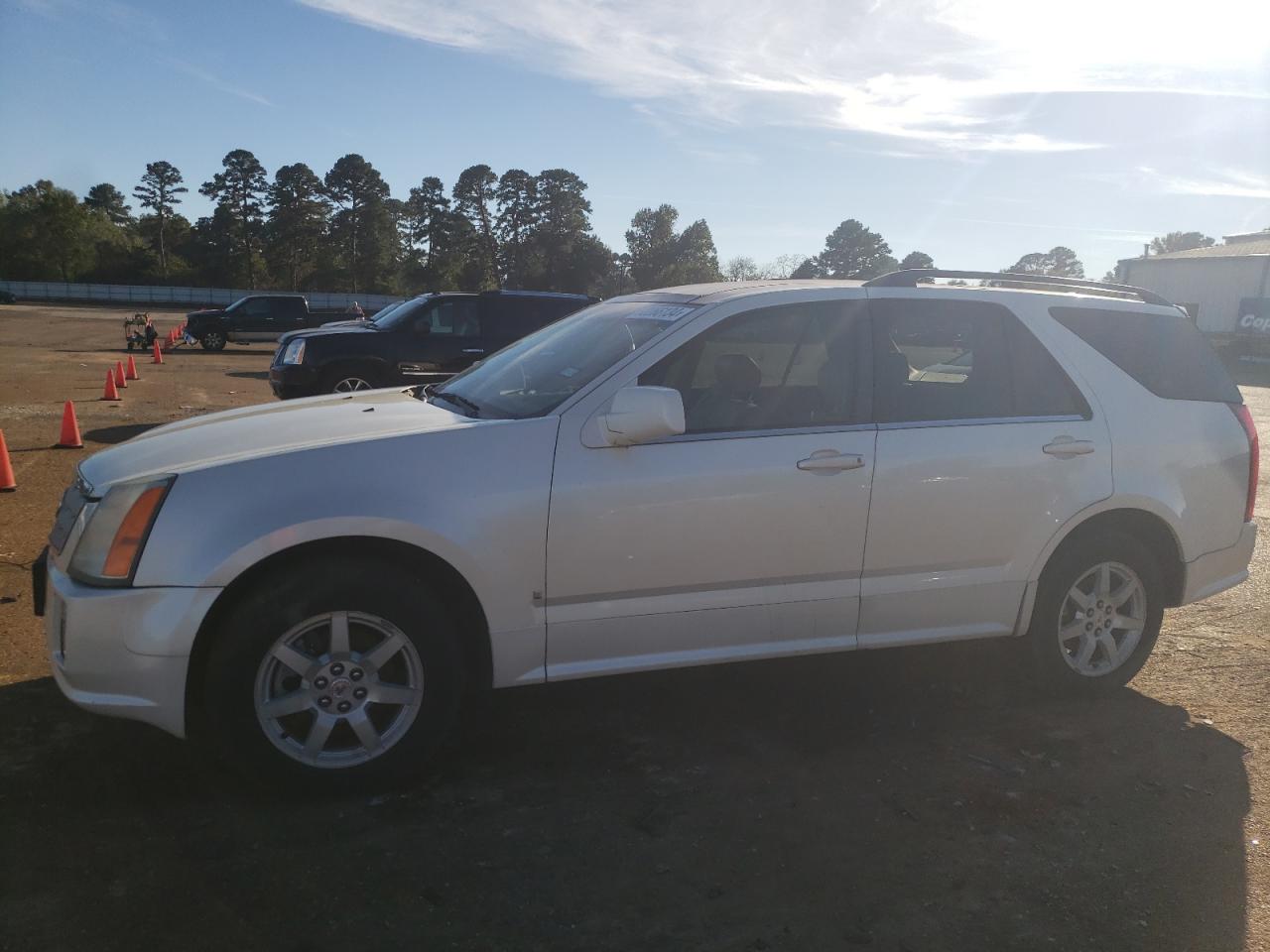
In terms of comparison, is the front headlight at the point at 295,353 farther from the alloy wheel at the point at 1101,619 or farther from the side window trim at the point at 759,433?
the alloy wheel at the point at 1101,619

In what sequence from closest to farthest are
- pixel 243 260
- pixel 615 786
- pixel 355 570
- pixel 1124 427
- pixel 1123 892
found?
pixel 1123 892 → pixel 355 570 → pixel 615 786 → pixel 1124 427 → pixel 243 260

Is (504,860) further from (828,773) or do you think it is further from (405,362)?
(405,362)

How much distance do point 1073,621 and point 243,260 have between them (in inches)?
3812

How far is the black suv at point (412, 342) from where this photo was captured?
40.9 feet

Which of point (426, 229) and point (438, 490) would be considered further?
point (426, 229)

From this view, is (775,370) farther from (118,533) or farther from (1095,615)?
(118,533)

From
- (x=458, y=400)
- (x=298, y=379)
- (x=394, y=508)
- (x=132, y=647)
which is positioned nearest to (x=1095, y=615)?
(x=458, y=400)

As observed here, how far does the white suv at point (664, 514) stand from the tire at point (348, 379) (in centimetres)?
776

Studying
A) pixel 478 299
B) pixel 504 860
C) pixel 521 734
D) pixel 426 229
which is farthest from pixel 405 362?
pixel 426 229

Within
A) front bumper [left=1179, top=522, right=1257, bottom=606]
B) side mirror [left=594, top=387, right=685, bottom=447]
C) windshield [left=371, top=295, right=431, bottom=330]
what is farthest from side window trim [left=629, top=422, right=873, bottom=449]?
windshield [left=371, top=295, right=431, bottom=330]

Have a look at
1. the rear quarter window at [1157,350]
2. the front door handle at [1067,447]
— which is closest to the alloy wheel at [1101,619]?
the front door handle at [1067,447]

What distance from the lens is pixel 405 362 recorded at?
42.3ft

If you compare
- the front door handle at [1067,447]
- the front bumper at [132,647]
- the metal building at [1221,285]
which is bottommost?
the front bumper at [132,647]

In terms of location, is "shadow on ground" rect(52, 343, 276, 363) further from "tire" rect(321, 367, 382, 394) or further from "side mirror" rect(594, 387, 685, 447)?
"side mirror" rect(594, 387, 685, 447)
